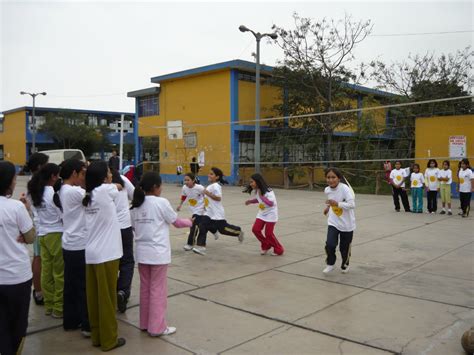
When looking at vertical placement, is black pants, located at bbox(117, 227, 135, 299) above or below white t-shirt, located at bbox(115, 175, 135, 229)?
below

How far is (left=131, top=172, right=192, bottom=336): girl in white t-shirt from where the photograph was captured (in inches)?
153

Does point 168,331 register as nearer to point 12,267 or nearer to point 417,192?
point 12,267

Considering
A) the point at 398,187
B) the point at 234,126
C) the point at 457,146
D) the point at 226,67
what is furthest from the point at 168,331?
→ the point at 226,67

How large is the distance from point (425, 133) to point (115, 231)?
1590 centimetres

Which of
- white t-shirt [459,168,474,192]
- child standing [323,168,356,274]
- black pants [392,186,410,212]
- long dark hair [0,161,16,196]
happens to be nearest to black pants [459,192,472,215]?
white t-shirt [459,168,474,192]

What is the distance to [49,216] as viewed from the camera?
4.33m

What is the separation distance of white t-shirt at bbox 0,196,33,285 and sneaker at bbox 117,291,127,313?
142 cm

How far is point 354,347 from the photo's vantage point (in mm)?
3635

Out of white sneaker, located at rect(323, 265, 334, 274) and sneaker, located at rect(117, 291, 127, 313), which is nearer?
sneaker, located at rect(117, 291, 127, 313)

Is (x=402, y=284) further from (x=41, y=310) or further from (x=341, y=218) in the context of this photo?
(x=41, y=310)

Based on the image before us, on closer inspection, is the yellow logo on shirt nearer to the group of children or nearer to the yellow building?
the group of children

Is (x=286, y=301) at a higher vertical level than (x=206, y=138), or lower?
lower

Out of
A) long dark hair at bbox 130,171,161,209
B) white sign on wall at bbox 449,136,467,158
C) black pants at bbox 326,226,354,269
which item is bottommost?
black pants at bbox 326,226,354,269

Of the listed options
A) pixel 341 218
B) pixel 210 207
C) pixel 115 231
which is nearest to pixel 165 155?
pixel 210 207
